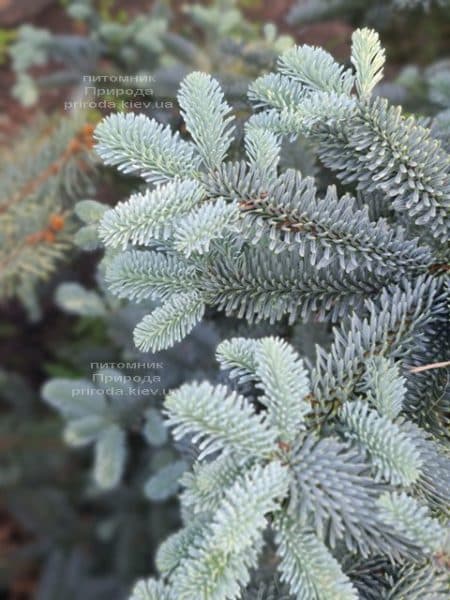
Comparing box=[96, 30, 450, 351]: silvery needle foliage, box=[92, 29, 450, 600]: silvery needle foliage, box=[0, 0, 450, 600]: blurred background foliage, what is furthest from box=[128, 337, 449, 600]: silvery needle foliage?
box=[0, 0, 450, 600]: blurred background foliage

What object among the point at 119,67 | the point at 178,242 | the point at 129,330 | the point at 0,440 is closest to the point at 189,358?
the point at 129,330

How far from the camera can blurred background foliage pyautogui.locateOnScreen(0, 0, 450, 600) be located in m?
1.07

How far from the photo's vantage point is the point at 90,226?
890 mm

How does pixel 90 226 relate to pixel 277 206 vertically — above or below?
above

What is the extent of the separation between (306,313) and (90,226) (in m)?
0.33

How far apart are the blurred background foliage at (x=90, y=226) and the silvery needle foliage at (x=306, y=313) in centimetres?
15

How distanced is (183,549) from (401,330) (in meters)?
0.32

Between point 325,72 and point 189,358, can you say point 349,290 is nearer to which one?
point 325,72

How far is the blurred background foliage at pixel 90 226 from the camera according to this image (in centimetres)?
107

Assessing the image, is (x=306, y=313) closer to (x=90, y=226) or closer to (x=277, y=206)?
(x=277, y=206)

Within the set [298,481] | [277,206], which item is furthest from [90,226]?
[298,481]

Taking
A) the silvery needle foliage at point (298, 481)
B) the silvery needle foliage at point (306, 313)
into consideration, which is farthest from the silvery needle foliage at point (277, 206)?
the silvery needle foliage at point (298, 481)

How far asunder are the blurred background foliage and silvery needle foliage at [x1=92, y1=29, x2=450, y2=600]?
Answer: 15 centimetres

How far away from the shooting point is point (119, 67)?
146 centimetres
